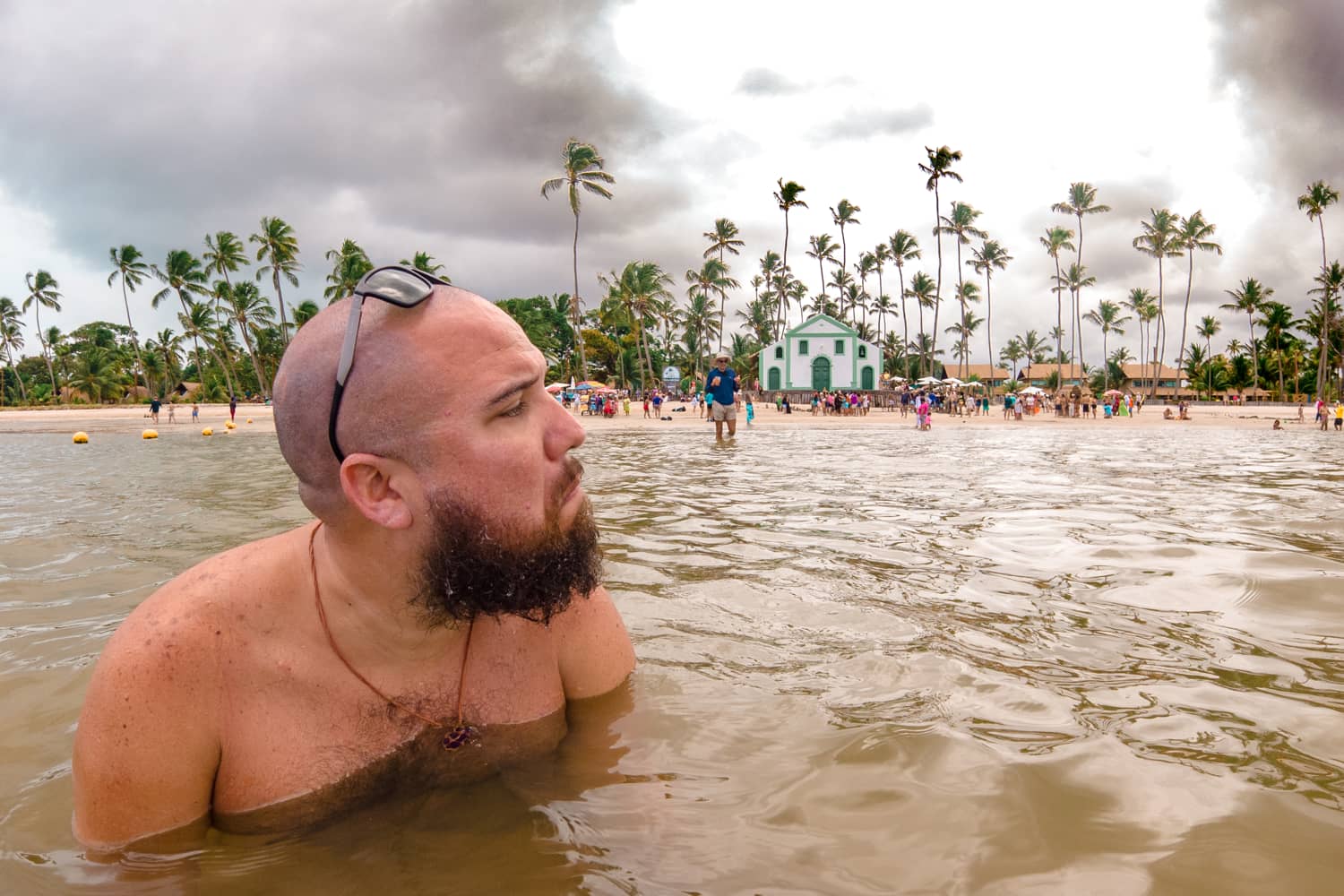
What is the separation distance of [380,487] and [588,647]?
876 mm

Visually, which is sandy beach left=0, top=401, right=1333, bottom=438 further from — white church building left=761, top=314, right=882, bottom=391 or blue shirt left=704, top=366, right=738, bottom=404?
blue shirt left=704, top=366, right=738, bottom=404

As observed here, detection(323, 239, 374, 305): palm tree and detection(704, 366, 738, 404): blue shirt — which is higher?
detection(323, 239, 374, 305): palm tree

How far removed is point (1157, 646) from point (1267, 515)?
3758 mm

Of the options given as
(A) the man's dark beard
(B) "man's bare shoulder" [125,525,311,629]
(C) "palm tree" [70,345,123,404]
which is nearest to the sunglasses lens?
(A) the man's dark beard

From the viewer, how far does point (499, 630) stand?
1958mm

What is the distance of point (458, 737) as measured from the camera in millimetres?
1861

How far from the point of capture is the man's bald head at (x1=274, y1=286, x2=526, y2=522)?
153 centimetres

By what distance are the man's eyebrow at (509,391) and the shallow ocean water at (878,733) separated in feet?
3.06

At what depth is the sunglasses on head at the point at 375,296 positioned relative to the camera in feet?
4.99

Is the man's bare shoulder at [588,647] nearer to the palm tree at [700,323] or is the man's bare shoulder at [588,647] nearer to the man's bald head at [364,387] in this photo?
the man's bald head at [364,387]

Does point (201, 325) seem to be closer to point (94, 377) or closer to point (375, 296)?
point (94, 377)

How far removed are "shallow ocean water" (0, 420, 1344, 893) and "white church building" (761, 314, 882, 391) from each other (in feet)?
192

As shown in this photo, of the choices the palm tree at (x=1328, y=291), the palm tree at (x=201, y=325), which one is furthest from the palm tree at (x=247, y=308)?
the palm tree at (x=1328, y=291)

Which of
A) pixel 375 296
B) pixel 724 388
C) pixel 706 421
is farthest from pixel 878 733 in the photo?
pixel 706 421
